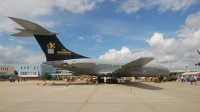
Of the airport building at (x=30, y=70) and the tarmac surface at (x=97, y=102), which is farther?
the airport building at (x=30, y=70)

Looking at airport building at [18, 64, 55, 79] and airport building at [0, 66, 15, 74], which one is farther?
airport building at [0, 66, 15, 74]

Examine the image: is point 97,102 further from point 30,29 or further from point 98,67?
point 98,67

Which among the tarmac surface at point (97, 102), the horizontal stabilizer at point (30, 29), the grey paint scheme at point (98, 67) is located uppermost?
the horizontal stabilizer at point (30, 29)

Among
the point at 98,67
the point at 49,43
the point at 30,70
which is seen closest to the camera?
the point at 49,43

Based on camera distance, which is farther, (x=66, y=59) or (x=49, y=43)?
(x=66, y=59)

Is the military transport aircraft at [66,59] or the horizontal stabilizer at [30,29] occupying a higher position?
the horizontal stabilizer at [30,29]

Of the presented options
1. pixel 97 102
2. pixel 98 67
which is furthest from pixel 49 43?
pixel 97 102

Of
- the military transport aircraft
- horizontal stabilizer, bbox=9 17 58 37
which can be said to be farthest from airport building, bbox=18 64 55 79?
horizontal stabilizer, bbox=9 17 58 37

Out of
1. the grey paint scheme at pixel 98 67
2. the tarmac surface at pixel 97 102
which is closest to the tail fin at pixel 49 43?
the grey paint scheme at pixel 98 67

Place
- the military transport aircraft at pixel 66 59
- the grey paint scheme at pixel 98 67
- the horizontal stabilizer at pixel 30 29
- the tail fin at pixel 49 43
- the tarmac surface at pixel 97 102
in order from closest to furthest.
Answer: the tarmac surface at pixel 97 102, the horizontal stabilizer at pixel 30 29, the military transport aircraft at pixel 66 59, the tail fin at pixel 49 43, the grey paint scheme at pixel 98 67

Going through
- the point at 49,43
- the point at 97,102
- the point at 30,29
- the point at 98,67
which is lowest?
the point at 97,102

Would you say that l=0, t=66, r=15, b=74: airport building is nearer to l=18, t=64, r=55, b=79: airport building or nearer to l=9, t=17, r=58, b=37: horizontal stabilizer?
l=18, t=64, r=55, b=79: airport building

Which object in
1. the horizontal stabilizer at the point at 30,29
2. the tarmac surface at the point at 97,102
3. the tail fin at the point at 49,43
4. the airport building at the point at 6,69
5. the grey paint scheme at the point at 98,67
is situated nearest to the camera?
the tarmac surface at the point at 97,102

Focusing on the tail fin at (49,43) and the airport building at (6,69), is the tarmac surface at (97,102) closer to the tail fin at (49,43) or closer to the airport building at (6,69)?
the tail fin at (49,43)
